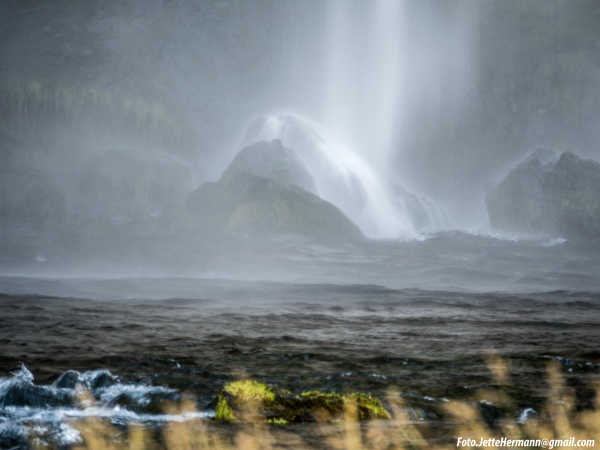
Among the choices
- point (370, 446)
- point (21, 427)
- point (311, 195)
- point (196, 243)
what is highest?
point (311, 195)

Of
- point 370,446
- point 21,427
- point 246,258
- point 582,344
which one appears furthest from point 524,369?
point 246,258

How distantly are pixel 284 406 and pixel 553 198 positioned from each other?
8125cm

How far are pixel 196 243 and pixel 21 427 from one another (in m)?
68.0

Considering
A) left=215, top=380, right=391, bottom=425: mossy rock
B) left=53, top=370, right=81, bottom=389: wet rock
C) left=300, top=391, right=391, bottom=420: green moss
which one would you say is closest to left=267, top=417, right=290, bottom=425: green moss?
left=215, top=380, right=391, bottom=425: mossy rock

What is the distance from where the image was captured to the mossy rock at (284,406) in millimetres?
6168

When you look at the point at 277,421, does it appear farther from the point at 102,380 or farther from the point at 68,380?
the point at 68,380

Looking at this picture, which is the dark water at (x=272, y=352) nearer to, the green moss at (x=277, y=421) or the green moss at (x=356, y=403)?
the green moss at (x=356, y=403)

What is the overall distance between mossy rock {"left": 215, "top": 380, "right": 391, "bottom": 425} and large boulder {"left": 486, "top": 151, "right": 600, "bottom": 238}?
78.1 metres

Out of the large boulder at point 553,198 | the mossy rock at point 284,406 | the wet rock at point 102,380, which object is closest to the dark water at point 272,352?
the wet rock at point 102,380

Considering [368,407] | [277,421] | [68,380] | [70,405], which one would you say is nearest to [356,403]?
[368,407]

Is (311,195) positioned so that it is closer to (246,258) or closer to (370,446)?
(246,258)

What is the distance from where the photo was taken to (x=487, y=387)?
A: 792 centimetres

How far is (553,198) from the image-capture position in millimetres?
75938

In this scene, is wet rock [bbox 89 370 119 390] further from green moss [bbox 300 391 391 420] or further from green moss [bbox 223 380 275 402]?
green moss [bbox 300 391 391 420]
